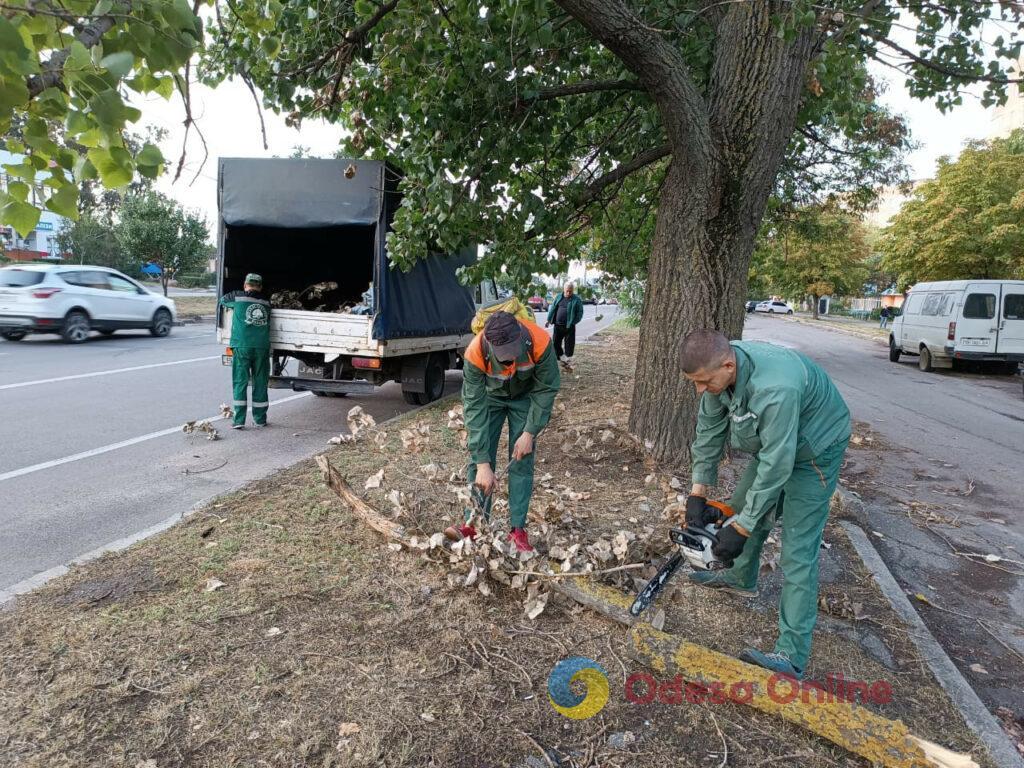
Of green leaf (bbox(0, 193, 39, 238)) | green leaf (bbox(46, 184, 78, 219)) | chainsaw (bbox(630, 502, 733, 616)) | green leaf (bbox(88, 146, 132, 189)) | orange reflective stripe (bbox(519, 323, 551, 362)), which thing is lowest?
chainsaw (bbox(630, 502, 733, 616))

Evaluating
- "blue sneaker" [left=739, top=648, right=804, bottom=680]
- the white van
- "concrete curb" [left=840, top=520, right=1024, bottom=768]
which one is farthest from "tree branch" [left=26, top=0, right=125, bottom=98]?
the white van

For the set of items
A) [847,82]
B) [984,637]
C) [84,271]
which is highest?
[847,82]

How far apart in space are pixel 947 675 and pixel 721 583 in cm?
117

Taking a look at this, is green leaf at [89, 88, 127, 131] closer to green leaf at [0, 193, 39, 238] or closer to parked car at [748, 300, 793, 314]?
green leaf at [0, 193, 39, 238]

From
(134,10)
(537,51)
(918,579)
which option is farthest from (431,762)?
(537,51)

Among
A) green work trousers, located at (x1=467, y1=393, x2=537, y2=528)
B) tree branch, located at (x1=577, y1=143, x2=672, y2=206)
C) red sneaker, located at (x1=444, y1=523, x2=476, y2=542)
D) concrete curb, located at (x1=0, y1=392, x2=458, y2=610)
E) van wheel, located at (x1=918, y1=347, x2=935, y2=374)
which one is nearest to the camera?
concrete curb, located at (x1=0, y1=392, x2=458, y2=610)

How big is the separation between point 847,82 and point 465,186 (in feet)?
12.4

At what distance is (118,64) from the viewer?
1.87 metres

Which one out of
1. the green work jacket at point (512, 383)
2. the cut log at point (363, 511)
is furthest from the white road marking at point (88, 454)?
the green work jacket at point (512, 383)

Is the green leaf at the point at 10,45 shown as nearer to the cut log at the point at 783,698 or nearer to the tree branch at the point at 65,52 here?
the tree branch at the point at 65,52

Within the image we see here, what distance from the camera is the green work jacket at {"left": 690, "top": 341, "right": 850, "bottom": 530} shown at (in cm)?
285

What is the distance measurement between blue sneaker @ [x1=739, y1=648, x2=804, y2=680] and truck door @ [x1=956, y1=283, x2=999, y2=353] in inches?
619

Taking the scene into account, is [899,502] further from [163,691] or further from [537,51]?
[163,691]

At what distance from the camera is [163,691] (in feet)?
9.14
